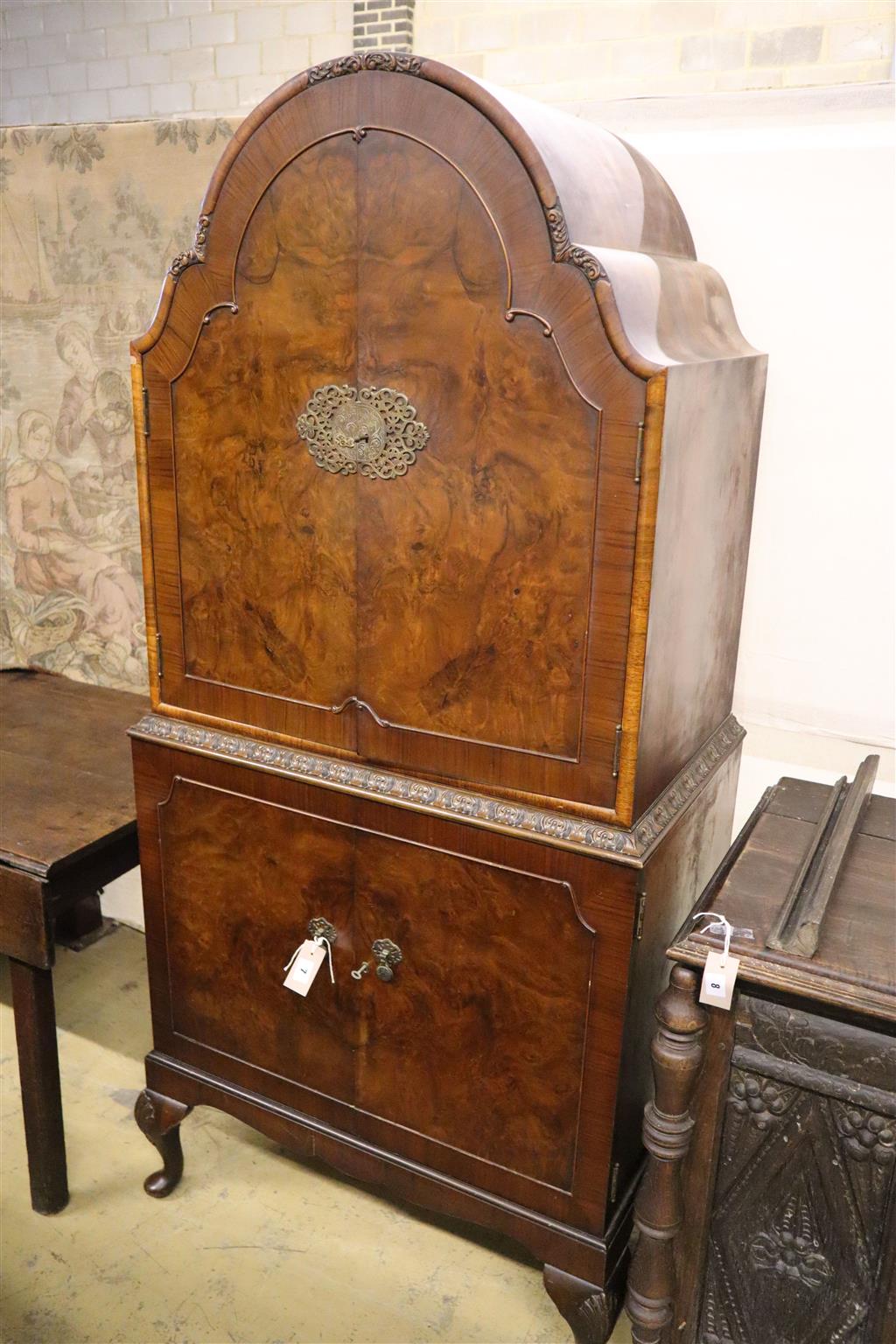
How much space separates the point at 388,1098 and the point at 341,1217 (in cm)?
50

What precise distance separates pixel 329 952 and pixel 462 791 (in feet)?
1.44

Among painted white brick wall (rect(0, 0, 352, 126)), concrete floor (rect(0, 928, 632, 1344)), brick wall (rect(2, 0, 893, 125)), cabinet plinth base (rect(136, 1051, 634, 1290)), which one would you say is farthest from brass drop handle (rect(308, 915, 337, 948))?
painted white brick wall (rect(0, 0, 352, 126))

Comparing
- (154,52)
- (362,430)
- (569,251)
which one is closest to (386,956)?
(362,430)

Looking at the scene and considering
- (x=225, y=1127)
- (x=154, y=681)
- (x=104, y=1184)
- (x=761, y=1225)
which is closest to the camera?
(x=761, y=1225)

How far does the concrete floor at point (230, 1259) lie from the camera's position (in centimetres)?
200

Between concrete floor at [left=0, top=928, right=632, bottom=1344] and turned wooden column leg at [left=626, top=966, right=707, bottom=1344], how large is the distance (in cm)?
36

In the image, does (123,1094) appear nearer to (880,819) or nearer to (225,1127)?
(225,1127)

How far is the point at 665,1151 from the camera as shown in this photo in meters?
1.61

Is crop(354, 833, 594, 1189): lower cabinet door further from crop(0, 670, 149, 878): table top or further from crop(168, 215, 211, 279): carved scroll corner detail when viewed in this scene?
crop(168, 215, 211, 279): carved scroll corner detail

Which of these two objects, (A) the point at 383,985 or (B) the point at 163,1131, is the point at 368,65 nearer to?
(A) the point at 383,985

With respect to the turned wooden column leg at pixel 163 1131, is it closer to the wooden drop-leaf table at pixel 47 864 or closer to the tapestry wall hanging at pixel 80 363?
the wooden drop-leaf table at pixel 47 864

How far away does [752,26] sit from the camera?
6.76ft

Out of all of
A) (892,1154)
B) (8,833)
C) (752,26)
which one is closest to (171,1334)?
(8,833)

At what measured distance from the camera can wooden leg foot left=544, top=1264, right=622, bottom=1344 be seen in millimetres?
1788
